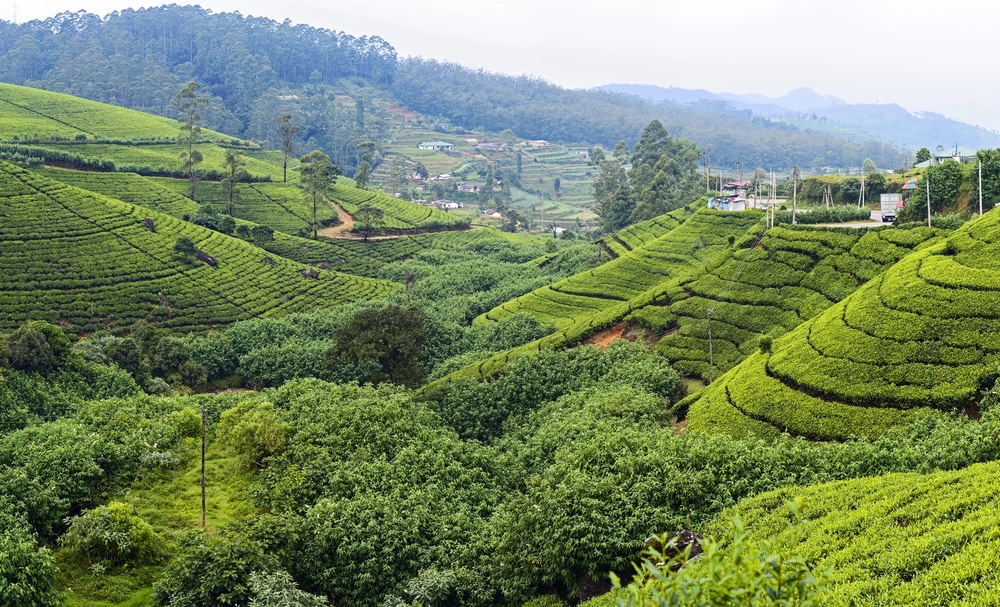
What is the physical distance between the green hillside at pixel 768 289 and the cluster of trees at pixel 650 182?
3301cm

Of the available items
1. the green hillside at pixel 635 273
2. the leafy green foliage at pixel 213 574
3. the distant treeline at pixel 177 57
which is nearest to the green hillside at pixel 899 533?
the leafy green foliage at pixel 213 574

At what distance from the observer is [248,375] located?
33969mm

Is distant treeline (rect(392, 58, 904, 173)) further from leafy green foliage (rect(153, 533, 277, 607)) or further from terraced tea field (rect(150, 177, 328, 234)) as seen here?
leafy green foliage (rect(153, 533, 277, 607))

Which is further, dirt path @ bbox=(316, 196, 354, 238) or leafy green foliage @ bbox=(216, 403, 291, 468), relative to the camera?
dirt path @ bbox=(316, 196, 354, 238)

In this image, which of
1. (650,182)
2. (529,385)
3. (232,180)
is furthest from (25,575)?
(650,182)

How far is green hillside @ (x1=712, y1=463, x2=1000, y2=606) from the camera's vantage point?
8250 millimetres

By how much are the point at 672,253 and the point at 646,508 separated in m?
26.8

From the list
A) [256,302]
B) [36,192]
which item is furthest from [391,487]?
[36,192]

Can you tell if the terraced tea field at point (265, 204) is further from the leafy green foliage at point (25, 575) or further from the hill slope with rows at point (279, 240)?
the leafy green foliage at point (25, 575)

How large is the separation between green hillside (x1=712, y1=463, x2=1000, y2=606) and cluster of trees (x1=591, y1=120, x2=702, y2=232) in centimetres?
4970

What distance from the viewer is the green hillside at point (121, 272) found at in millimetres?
37875

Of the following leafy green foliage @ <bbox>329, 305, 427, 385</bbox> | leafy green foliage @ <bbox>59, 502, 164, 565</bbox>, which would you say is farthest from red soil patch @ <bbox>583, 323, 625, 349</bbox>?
leafy green foliage @ <bbox>59, 502, 164, 565</bbox>

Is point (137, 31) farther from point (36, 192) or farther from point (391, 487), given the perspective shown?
point (391, 487)

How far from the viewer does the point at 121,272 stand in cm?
4162
